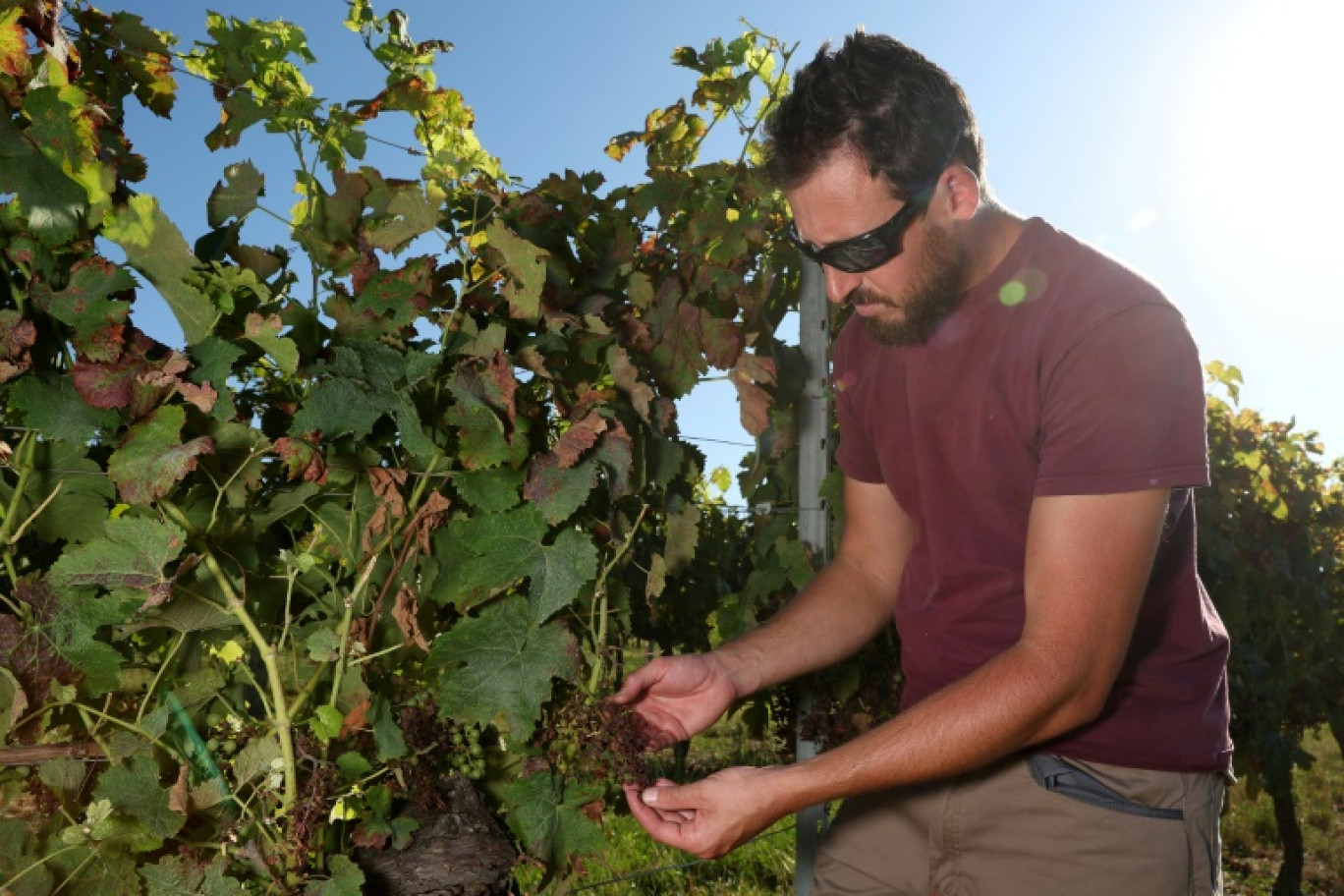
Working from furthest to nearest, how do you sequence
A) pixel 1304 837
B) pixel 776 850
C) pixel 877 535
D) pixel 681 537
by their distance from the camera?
pixel 1304 837, pixel 776 850, pixel 877 535, pixel 681 537

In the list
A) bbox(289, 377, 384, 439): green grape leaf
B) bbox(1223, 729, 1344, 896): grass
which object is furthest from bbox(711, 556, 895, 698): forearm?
bbox(1223, 729, 1344, 896): grass

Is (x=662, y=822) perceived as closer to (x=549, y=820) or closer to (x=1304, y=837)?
(x=549, y=820)

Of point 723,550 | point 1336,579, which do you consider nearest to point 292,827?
point 723,550

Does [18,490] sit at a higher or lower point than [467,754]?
→ higher

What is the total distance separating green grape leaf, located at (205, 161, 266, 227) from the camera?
1943 millimetres

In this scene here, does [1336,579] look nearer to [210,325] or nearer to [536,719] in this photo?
[536,719]

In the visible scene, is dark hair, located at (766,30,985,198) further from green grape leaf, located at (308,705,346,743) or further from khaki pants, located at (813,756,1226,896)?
green grape leaf, located at (308,705,346,743)

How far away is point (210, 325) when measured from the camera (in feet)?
5.88

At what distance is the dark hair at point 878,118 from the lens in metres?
2.04

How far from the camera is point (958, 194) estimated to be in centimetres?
209

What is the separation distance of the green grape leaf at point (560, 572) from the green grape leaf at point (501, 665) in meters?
0.04

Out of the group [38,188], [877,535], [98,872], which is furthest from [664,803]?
[38,188]

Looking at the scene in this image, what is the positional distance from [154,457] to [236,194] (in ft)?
1.63

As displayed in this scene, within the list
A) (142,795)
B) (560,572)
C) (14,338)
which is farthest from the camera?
(560,572)
